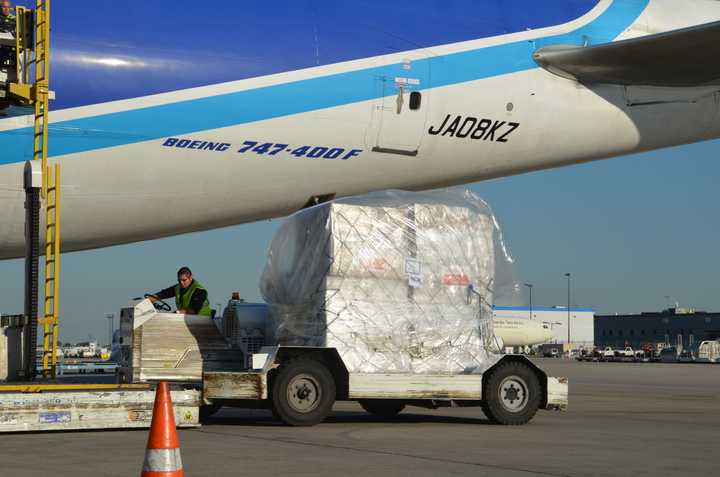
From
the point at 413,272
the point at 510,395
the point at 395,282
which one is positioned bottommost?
the point at 510,395

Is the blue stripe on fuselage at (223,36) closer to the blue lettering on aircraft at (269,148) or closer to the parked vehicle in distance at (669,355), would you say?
the blue lettering on aircraft at (269,148)

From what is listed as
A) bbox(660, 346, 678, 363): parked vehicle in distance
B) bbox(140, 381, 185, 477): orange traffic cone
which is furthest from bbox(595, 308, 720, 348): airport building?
bbox(140, 381, 185, 477): orange traffic cone

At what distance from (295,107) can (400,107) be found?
5.05ft

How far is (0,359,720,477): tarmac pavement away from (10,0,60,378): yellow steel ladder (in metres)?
1.14

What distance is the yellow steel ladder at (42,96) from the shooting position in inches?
446

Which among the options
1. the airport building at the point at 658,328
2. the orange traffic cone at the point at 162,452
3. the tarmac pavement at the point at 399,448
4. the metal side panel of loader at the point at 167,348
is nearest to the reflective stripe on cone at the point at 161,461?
the orange traffic cone at the point at 162,452

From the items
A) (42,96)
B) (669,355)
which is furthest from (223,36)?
(669,355)

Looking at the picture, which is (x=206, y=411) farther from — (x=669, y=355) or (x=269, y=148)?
(x=669, y=355)

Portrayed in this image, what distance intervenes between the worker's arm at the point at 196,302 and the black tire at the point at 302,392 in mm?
2257

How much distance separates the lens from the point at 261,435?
35.9 ft

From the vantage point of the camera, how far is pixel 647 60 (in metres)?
14.5

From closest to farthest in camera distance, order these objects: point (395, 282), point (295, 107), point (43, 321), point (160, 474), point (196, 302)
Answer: point (160, 474), point (43, 321), point (395, 282), point (295, 107), point (196, 302)

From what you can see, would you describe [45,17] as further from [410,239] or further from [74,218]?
[410,239]

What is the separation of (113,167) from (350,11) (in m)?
3.75
